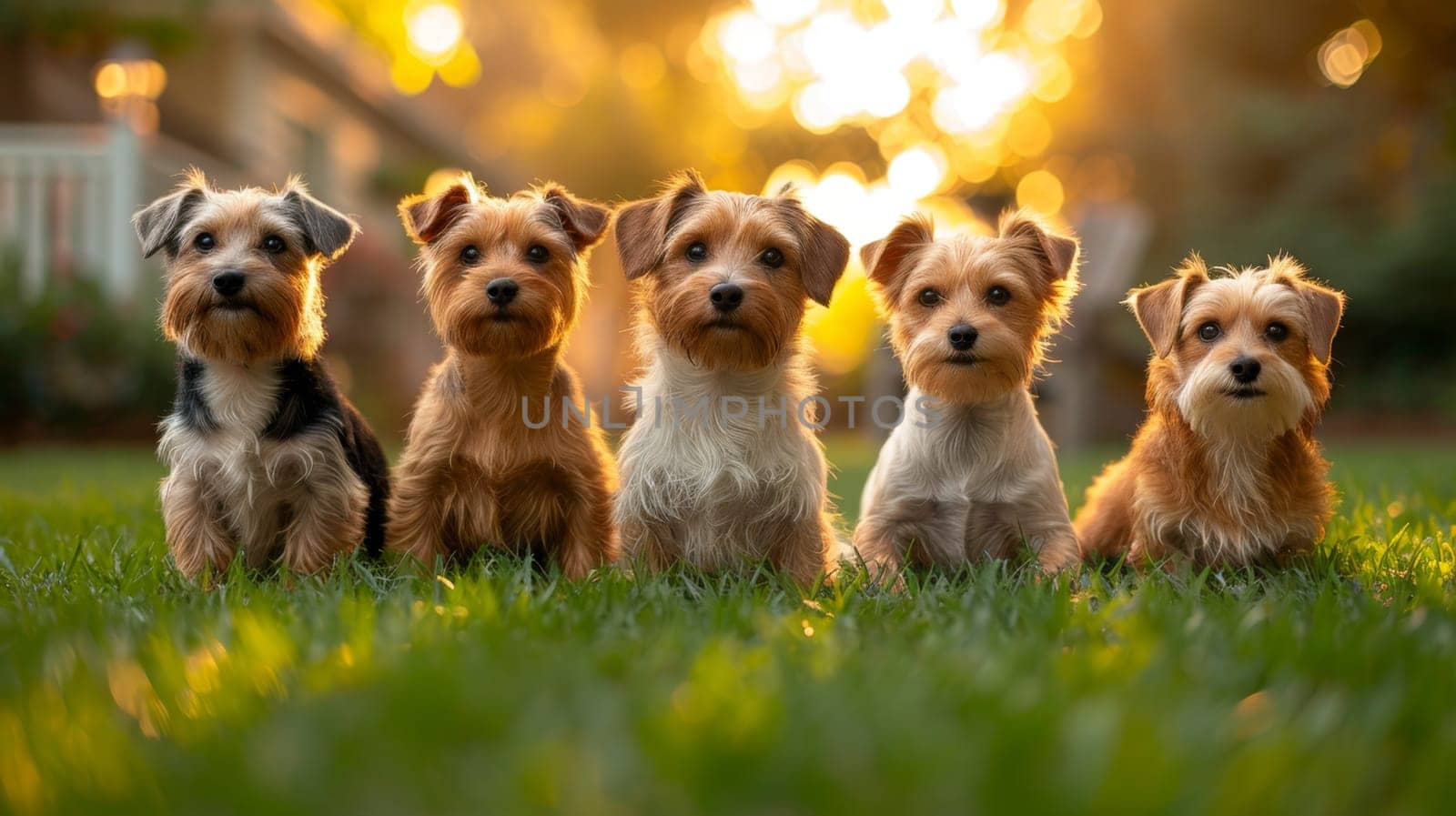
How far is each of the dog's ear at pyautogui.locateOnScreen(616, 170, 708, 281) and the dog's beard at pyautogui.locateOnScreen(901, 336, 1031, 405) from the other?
104 centimetres

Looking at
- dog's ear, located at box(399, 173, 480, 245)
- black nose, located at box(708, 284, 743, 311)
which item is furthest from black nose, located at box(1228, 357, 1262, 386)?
dog's ear, located at box(399, 173, 480, 245)

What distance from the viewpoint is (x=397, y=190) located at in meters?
22.3

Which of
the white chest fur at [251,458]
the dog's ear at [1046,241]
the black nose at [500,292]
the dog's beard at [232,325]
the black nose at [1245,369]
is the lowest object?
the white chest fur at [251,458]

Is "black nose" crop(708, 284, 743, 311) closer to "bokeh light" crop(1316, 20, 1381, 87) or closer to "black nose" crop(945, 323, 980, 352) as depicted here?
→ "black nose" crop(945, 323, 980, 352)

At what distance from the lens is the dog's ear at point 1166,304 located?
4.23m

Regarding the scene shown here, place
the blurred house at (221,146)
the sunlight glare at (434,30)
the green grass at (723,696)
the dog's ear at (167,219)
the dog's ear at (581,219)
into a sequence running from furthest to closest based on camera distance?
the sunlight glare at (434,30) → the blurred house at (221,146) → the dog's ear at (581,219) → the dog's ear at (167,219) → the green grass at (723,696)

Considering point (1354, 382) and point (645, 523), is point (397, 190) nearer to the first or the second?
point (1354, 382)

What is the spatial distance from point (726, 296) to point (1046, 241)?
1.37 metres

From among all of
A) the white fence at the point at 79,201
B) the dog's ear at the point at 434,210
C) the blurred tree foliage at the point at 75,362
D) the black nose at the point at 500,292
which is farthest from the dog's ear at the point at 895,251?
the white fence at the point at 79,201

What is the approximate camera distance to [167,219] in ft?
14.3

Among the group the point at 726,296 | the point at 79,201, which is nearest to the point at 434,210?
the point at 726,296

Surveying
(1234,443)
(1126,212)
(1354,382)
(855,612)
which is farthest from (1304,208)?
→ (855,612)

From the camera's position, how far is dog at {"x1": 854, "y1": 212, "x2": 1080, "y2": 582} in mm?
4207

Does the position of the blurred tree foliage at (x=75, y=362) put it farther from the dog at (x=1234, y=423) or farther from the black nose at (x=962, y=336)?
the dog at (x=1234, y=423)
